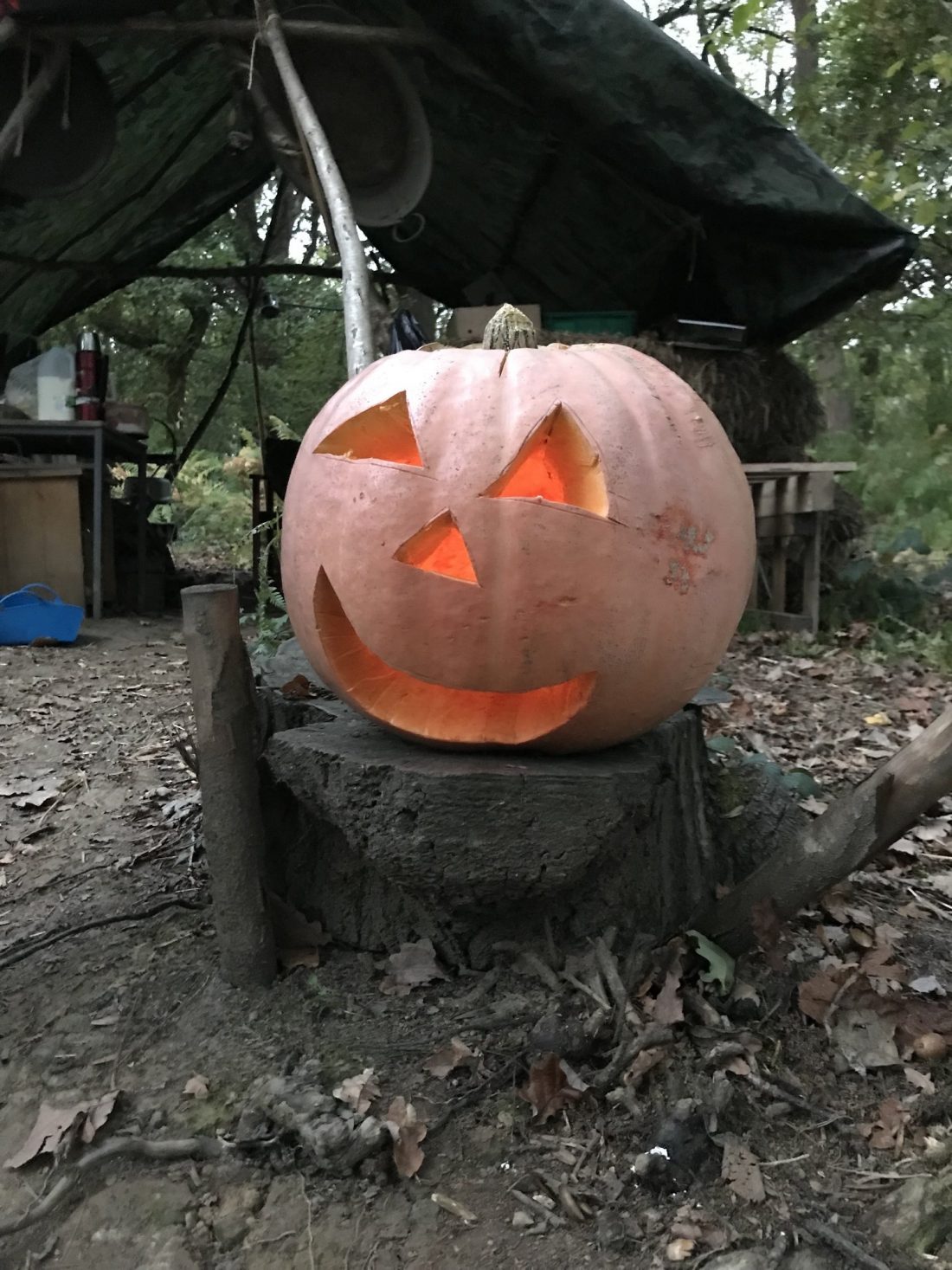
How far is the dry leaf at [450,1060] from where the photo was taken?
1.72m

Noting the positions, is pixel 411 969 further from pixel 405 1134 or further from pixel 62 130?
pixel 62 130

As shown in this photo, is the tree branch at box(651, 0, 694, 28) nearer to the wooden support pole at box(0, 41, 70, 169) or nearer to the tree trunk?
the tree trunk

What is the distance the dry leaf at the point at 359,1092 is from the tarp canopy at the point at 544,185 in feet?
14.3

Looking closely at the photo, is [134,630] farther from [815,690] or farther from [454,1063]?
[454,1063]

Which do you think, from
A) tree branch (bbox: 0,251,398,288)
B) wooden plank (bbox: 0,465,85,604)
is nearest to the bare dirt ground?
wooden plank (bbox: 0,465,85,604)

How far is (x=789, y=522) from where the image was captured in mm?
5855

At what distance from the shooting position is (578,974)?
1890 mm

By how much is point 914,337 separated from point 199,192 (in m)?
5.84

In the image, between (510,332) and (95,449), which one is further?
(95,449)

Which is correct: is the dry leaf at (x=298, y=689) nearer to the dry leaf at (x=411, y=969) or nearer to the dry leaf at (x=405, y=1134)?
the dry leaf at (x=411, y=969)

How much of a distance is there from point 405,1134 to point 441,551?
1.00 metres

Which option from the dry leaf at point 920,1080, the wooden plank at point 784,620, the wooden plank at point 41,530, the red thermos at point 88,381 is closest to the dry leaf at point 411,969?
the dry leaf at point 920,1080

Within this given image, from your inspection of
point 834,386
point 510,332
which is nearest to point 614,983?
point 510,332

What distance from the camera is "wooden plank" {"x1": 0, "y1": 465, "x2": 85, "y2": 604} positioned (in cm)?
620
